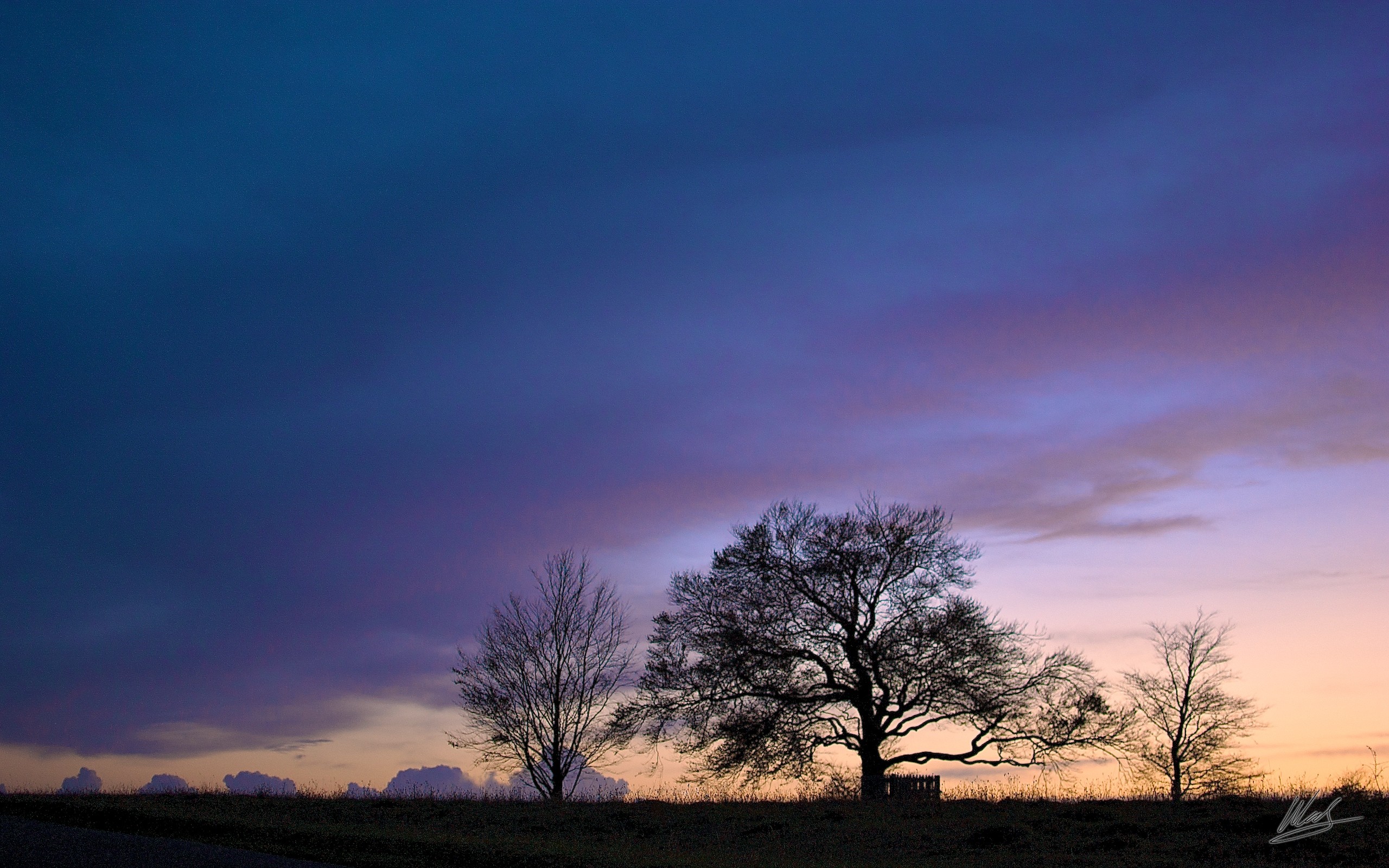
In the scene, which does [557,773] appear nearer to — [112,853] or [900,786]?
[900,786]

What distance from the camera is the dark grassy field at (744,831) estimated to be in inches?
567

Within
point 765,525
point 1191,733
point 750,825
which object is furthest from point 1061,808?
point 1191,733

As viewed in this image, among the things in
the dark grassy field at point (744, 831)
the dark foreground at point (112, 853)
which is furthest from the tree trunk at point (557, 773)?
the dark foreground at point (112, 853)
